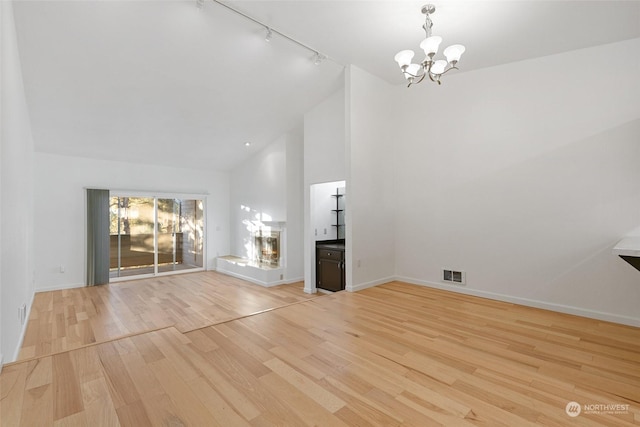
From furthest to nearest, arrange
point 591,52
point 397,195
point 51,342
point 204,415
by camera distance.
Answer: point 397,195 < point 51,342 < point 591,52 < point 204,415

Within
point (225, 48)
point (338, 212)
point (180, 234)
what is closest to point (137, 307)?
point (180, 234)

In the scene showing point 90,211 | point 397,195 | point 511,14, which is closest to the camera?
point 511,14

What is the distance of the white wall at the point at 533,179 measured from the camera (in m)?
3.04

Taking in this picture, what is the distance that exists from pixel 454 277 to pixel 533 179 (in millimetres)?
1652

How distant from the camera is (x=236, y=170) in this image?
841 centimetres

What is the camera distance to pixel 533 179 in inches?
139

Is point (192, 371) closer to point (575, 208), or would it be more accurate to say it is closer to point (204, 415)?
point (204, 415)

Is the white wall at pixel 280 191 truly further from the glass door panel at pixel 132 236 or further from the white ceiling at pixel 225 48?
the glass door panel at pixel 132 236

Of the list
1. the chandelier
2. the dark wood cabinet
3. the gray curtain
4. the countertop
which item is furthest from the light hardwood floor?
the gray curtain

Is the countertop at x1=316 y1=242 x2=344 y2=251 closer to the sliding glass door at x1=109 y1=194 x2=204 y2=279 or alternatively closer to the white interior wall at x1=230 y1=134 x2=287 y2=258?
the white interior wall at x1=230 y1=134 x2=287 y2=258

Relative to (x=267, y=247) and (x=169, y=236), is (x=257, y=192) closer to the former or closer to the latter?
(x=267, y=247)

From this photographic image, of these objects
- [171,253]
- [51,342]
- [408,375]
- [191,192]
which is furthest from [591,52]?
[171,253]

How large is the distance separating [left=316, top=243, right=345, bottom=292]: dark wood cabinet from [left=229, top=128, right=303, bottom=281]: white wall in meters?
1.19

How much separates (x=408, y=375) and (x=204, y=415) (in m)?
1.35
